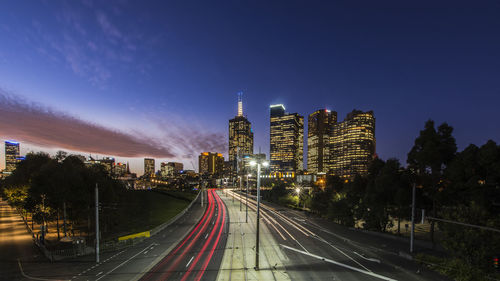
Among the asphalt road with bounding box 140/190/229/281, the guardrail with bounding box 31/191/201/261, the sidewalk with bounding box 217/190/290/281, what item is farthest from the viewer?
the guardrail with bounding box 31/191/201/261

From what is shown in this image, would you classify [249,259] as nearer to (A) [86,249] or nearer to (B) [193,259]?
(B) [193,259]

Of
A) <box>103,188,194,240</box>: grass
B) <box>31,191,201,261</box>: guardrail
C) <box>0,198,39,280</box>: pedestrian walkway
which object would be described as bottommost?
<box>103,188,194,240</box>: grass

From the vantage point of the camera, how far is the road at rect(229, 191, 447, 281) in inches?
757

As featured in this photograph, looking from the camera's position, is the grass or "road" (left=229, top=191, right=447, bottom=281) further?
the grass

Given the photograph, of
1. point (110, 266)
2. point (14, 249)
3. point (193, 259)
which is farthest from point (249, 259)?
point (14, 249)

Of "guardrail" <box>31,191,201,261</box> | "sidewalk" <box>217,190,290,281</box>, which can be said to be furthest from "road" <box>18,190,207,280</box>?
"sidewalk" <box>217,190,290,281</box>

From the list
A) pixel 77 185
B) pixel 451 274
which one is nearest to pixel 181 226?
pixel 77 185

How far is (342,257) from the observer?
23609mm

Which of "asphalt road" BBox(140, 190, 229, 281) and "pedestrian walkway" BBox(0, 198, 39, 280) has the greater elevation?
"asphalt road" BBox(140, 190, 229, 281)

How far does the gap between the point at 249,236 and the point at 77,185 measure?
1099 inches

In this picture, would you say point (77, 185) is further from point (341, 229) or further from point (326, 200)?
point (326, 200)

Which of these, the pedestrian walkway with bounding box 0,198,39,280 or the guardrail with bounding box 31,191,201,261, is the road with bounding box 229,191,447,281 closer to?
the guardrail with bounding box 31,191,201,261

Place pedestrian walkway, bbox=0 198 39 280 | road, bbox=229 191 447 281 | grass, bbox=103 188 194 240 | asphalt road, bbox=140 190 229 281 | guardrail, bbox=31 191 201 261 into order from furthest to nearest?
grass, bbox=103 188 194 240 < guardrail, bbox=31 191 201 261 < pedestrian walkway, bbox=0 198 39 280 < road, bbox=229 191 447 281 < asphalt road, bbox=140 190 229 281

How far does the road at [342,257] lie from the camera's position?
19219 mm
